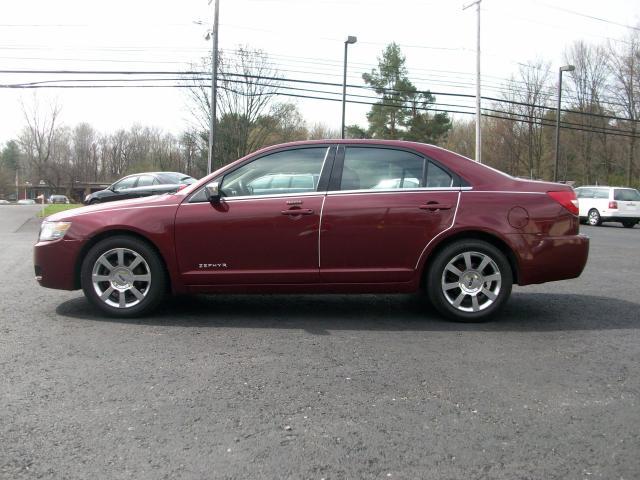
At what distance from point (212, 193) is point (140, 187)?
48.4ft

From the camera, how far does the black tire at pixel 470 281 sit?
5.02m

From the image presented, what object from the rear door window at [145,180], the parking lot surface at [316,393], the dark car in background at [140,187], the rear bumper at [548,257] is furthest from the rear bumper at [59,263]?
the rear door window at [145,180]

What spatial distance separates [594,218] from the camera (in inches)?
946

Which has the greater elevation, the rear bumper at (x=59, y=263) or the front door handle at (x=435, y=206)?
the front door handle at (x=435, y=206)

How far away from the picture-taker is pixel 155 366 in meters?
3.81

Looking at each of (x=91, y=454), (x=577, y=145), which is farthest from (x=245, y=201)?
(x=577, y=145)

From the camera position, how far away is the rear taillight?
5.12m

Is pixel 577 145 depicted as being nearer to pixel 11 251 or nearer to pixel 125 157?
pixel 11 251

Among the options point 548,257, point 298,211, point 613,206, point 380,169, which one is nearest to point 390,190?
point 380,169

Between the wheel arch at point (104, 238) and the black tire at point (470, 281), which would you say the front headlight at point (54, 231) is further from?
the black tire at point (470, 281)

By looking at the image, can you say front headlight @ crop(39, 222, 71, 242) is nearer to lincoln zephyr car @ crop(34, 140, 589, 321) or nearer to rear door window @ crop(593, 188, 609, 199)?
lincoln zephyr car @ crop(34, 140, 589, 321)

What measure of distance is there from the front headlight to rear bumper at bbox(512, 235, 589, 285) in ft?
13.2

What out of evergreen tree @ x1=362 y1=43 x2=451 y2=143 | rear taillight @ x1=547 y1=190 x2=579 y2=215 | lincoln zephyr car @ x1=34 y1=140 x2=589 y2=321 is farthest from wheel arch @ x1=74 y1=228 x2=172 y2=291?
evergreen tree @ x1=362 y1=43 x2=451 y2=143

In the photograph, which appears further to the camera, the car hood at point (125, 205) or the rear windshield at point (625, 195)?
the rear windshield at point (625, 195)
